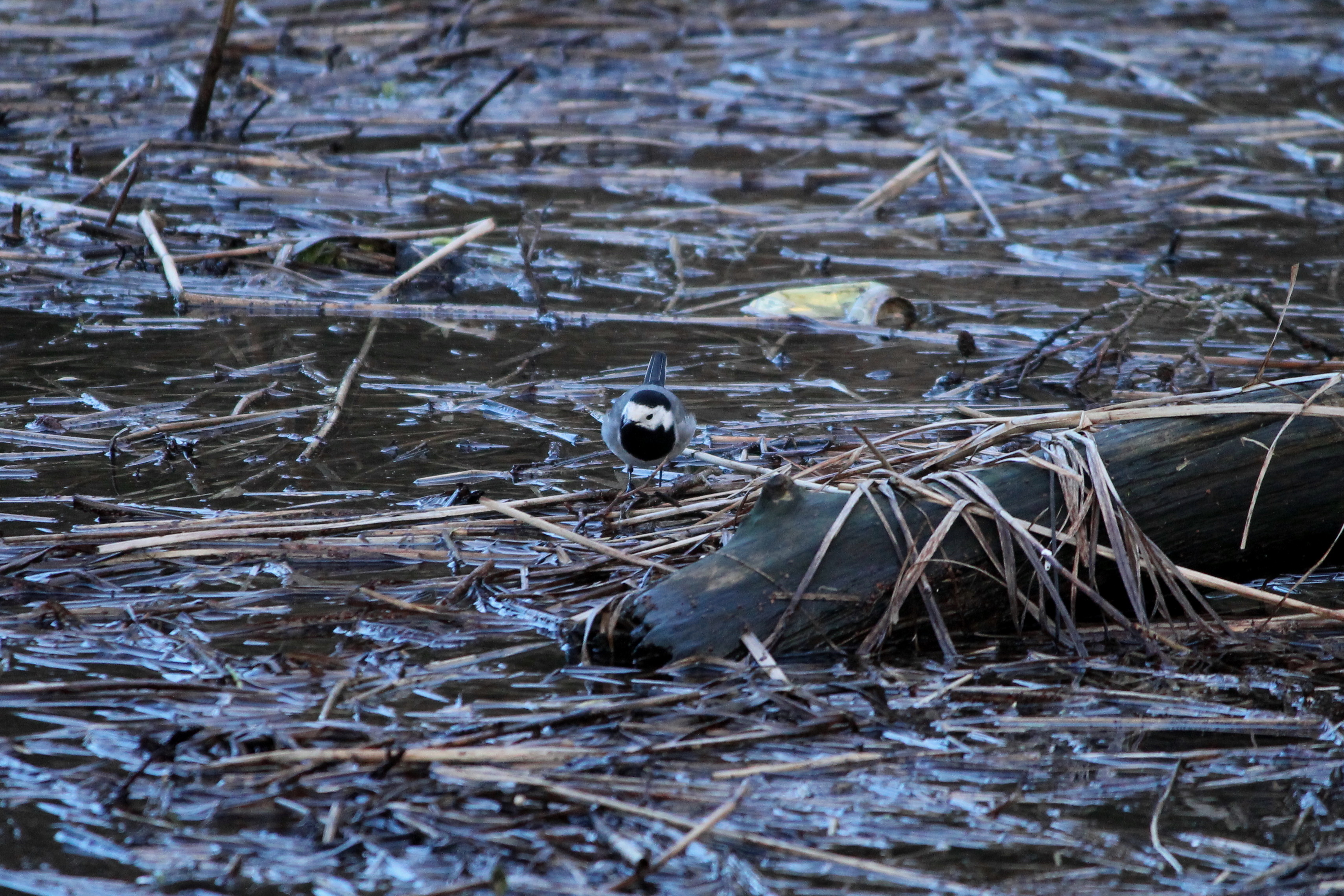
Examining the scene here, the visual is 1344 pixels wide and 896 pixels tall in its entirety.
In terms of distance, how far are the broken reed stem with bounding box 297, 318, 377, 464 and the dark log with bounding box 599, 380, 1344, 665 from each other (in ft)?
6.55

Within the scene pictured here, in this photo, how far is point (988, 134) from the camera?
11.1 m

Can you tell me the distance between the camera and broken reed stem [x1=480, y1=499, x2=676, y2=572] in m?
3.88

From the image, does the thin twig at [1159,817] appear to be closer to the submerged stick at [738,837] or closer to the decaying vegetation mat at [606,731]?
the decaying vegetation mat at [606,731]

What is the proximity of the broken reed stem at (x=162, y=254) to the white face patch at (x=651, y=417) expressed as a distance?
3.20 metres

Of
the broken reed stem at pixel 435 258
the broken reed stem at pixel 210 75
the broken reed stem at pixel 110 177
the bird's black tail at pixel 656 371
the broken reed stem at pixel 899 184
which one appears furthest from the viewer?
the broken reed stem at pixel 899 184

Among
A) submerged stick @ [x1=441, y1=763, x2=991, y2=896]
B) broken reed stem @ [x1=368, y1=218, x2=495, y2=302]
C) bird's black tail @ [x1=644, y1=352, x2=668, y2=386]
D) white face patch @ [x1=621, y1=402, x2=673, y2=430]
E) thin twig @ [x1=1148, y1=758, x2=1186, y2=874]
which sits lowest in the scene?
thin twig @ [x1=1148, y1=758, x2=1186, y2=874]

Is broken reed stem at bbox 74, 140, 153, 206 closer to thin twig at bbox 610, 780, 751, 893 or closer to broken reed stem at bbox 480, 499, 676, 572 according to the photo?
broken reed stem at bbox 480, 499, 676, 572

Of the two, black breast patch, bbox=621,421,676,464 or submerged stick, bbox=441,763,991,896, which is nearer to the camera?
submerged stick, bbox=441,763,991,896

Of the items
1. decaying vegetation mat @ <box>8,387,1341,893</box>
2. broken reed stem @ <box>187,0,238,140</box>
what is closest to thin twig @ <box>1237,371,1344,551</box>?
decaying vegetation mat @ <box>8,387,1341,893</box>

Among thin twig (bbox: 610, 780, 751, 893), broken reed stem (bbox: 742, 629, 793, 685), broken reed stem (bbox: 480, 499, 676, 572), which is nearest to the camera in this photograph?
thin twig (bbox: 610, 780, 751, 893)

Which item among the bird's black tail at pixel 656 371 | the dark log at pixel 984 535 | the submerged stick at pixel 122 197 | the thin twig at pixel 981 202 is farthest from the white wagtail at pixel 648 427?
the thin twig at pixel 981 202

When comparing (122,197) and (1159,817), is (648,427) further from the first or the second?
(122,197)

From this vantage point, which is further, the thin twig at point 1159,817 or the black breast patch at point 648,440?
the black breast patch at point 648,440

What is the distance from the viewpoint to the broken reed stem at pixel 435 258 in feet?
22.9
